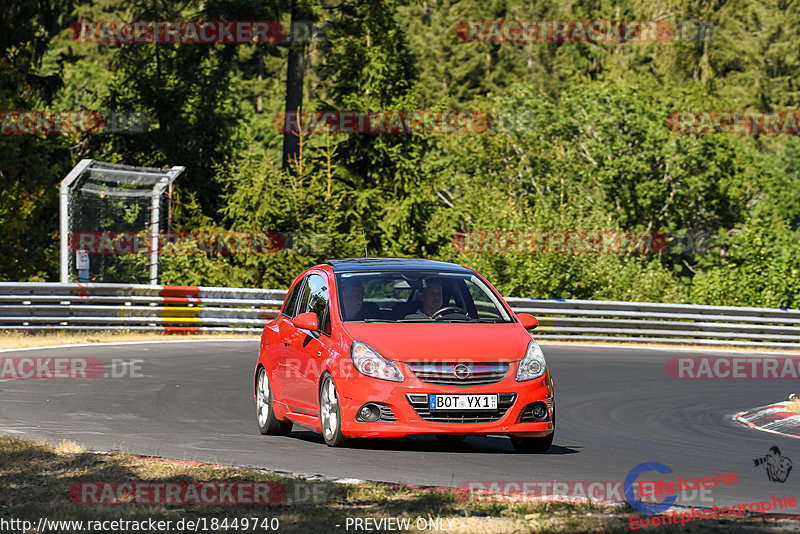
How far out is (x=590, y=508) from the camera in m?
7.61

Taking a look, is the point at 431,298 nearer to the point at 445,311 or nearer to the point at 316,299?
the point at 445,311

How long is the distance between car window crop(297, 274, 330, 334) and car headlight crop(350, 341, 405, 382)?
71 centimetres

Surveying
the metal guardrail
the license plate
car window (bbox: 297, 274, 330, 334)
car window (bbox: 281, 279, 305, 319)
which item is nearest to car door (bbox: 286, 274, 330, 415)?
car window (bbox: 297, 274, 330, 334)

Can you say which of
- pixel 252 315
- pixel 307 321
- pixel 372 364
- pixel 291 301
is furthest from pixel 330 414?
pixel 252 315

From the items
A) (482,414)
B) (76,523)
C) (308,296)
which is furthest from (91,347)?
(76,523)

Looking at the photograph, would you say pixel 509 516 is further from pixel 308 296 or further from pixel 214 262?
pixel 214 262

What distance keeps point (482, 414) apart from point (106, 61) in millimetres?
71177

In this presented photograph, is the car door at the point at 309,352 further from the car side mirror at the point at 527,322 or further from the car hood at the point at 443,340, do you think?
the car side mirror at the point at 527,322

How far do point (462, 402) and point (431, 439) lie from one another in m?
1.78

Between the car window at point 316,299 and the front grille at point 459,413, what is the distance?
4.18ft

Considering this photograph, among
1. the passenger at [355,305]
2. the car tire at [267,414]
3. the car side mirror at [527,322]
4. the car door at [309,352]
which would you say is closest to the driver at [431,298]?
the passenger at [355,305]

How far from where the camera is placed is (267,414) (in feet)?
40.2

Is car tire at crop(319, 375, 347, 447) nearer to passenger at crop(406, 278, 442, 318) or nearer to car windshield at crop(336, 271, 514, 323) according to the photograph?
car windshield at crop(336, 271, 514, 323)

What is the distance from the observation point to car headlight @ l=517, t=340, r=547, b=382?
10578 millimetres
